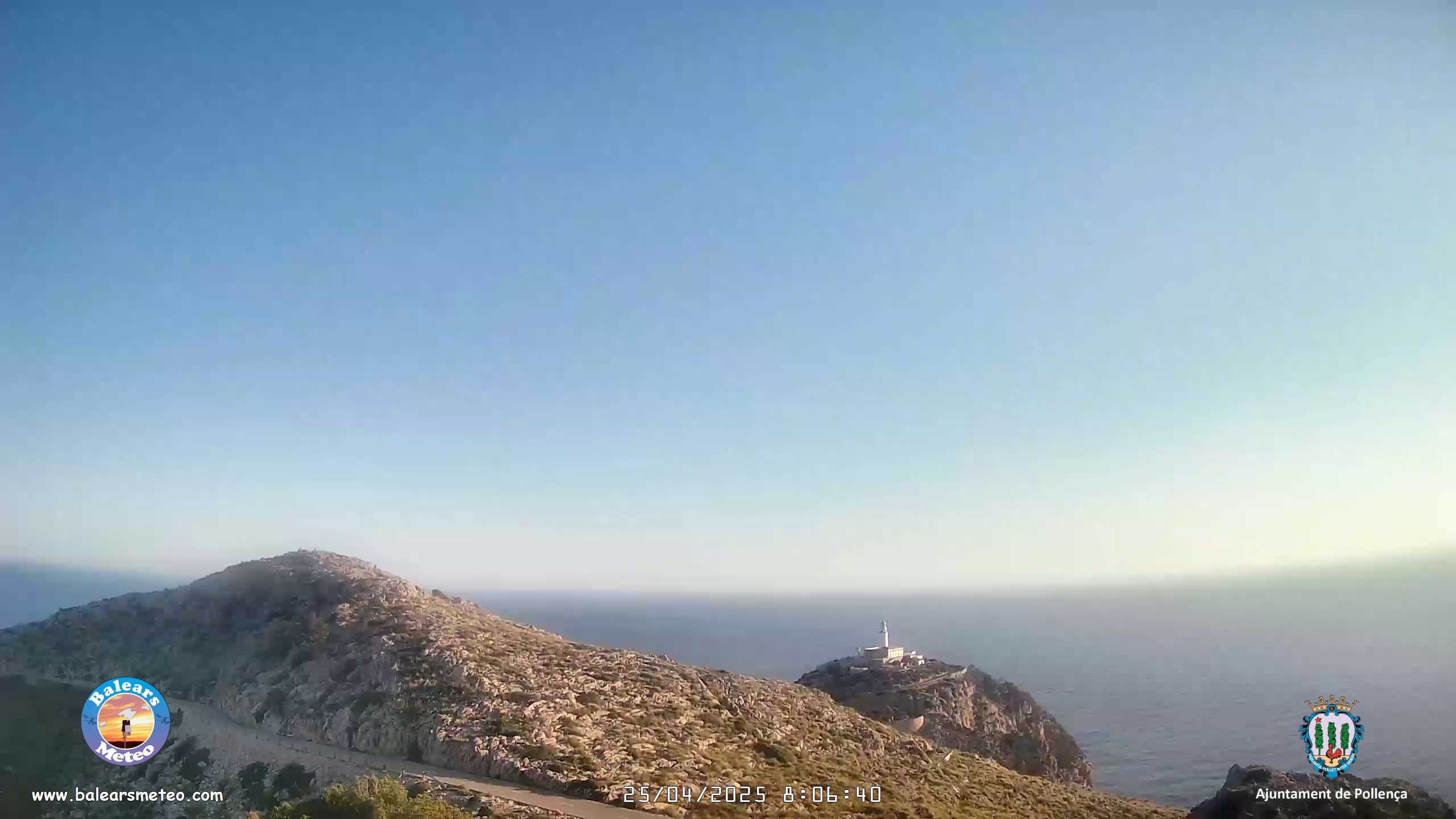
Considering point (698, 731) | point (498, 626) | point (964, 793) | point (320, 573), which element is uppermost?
point (320, 573)

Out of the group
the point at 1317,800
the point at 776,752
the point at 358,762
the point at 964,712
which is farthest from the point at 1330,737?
the point at 358,762

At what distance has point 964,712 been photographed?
1953 inches

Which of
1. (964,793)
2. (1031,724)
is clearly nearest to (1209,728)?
(1031,724)

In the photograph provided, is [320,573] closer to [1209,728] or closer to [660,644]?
[1209,728]

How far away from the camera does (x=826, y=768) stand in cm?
2872

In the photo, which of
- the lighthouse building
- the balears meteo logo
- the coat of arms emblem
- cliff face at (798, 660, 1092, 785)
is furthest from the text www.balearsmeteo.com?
the lighthouse building

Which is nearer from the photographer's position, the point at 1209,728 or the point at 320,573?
the point at 320,573

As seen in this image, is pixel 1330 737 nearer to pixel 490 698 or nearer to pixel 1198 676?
pixel 490 698

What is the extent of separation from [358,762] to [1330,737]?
116 ft

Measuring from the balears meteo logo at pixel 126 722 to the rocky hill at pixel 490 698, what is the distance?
11.8ft

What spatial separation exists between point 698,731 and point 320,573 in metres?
26.7

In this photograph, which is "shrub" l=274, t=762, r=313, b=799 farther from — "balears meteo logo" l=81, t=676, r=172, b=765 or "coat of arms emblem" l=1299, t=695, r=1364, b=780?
"coat of arms emblem" l=1299, t=695, r=1364, b=780

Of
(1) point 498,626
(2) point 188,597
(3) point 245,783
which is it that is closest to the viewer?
(3) point 245,783

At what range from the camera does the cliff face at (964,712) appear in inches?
1860
